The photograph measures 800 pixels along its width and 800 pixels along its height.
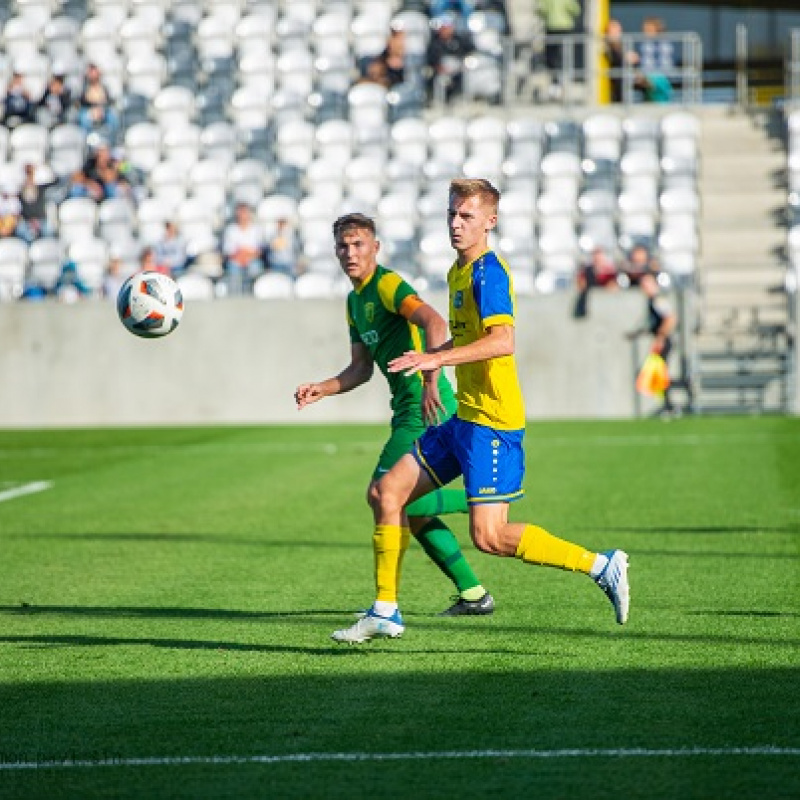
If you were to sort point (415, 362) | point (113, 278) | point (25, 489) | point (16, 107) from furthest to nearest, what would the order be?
point (16, 107) < point (113, 278) < point (25, 489) < point (415, 362)

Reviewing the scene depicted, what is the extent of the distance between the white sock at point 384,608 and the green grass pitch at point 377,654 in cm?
14

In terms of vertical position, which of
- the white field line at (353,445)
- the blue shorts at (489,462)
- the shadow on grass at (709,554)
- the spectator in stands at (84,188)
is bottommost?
the white field line at (353,445)

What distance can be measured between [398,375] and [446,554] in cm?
85

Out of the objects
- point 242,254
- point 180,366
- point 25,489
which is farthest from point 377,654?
point 242,254

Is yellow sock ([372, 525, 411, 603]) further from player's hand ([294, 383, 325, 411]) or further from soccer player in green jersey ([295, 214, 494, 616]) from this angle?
player's hand ([294, 383, 325, 411])

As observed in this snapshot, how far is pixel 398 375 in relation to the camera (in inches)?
331

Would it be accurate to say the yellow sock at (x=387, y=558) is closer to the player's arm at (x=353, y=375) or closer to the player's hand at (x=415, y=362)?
the player's arm at (x=353, y=375)

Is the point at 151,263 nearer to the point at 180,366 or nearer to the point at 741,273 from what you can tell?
the point at 180,366

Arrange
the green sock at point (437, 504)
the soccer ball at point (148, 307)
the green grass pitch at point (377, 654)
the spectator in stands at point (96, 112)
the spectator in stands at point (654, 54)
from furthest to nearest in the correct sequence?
the spectator in stands at point (96, 112)
the spectator in stands at point (654, 54)
the soccer ball at point (148, 307)
the green sock at point (437, 504)
the green grass pitch at point (377, 654)

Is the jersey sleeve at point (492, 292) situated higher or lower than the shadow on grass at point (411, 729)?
higher

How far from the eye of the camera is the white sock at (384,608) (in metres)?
7.51

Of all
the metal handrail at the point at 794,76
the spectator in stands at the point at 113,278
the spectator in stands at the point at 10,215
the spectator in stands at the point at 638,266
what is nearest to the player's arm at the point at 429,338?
the spectator in stands at the point at 638,266

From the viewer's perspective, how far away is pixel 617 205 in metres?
25.8

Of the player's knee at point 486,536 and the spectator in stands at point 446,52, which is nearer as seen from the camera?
the player's knee at point 486,536
